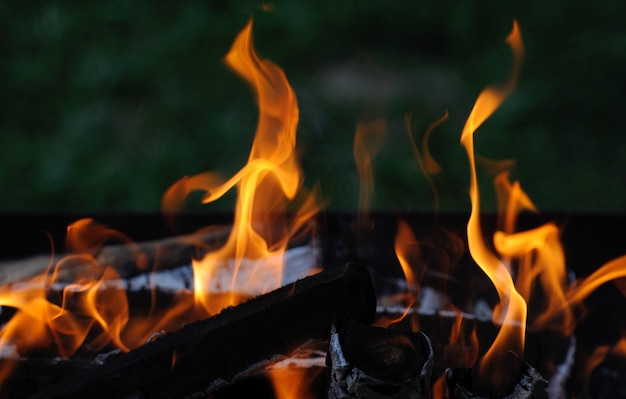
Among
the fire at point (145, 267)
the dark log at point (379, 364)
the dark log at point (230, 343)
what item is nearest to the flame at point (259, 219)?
the fire at point (145, 267)

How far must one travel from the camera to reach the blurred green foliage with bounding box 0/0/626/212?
3371mm

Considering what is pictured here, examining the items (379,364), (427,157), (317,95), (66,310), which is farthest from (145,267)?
(317,95)

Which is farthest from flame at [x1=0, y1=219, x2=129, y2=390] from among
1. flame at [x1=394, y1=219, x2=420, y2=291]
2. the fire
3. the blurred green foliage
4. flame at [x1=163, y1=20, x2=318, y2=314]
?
the blurred green foliage

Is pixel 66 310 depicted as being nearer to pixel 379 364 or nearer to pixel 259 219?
pixel 259 219

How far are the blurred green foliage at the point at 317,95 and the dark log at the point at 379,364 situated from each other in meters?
1.72

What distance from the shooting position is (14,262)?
2.36 m

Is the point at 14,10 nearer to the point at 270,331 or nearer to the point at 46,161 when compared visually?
the point at 46,161

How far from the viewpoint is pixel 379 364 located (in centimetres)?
154

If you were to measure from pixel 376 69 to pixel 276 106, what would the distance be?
1.16 meters

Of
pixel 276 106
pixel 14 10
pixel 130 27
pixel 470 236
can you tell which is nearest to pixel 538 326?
pixel 470 236

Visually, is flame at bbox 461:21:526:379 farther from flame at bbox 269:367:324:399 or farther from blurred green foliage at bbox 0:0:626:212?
blurred green foliage at bbox 0:0:626:212

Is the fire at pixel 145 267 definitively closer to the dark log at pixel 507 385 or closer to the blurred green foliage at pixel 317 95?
the dark log at pixel 507 385

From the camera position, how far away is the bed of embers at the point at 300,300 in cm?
161

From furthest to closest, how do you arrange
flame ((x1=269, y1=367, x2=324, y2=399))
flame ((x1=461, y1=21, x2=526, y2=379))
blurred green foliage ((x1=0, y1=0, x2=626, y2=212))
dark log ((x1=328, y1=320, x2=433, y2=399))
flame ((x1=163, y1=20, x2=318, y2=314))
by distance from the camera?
blurred green foliage ((x1=0, y1=0, x2=626, y2=212)) < flame ((x1=163, y1=20, x2=318, y2=314)) < flame ((x1=269, y1=367, x2=324, y2=399)) < flame ((x1=461, y1=21, x2=526, y2=379)) < dark log ((x1=328, y1=320, x2=433, y2=399))
